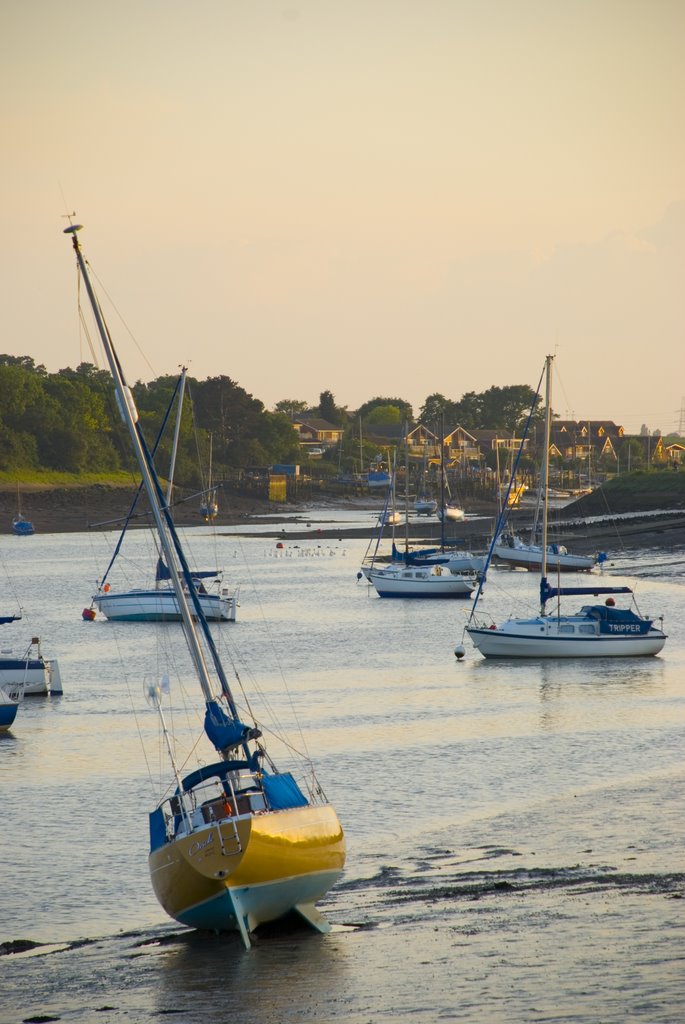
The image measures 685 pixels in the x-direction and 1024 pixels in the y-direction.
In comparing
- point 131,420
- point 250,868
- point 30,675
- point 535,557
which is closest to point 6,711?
point 30,675

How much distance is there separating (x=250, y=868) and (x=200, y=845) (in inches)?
33.4

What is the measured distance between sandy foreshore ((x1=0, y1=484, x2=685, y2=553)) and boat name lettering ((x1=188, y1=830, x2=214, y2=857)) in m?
87.7

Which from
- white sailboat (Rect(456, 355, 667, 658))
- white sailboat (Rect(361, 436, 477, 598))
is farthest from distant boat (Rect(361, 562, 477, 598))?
white sailboat (Rect(456, 355, 667, 658))

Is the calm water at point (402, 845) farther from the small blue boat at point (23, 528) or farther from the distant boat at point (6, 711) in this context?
the small blue boat at point (23, 528)

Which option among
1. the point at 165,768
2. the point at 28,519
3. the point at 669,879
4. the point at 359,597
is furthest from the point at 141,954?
the point at 28,519

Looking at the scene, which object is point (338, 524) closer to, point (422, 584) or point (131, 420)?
point (422, 584)

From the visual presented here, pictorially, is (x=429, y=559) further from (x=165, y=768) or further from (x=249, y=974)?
(x=249, y=974)

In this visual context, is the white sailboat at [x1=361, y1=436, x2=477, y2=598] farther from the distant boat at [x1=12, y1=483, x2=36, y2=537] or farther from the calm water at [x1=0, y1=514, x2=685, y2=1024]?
the distant boat at [x1=12, y1=483, x2=36, y2=537]

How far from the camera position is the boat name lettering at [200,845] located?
21.4m

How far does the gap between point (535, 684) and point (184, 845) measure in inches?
1298

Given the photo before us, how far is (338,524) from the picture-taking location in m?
184

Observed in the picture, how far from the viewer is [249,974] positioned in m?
21.3

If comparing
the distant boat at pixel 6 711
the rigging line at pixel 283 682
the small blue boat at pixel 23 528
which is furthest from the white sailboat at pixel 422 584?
the small blue boat at pixel 23 528

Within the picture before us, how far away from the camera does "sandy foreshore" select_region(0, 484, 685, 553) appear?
12519cm
